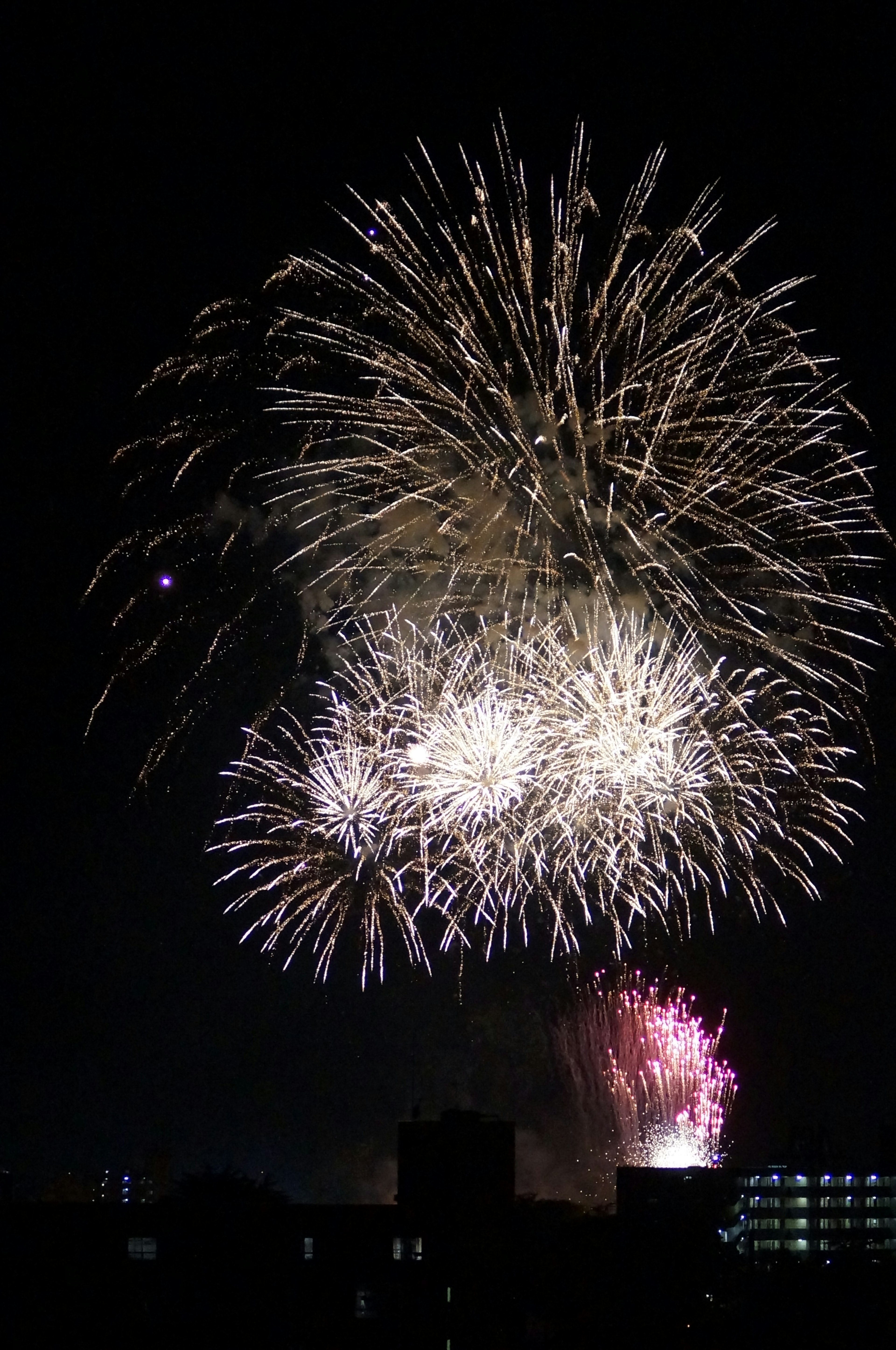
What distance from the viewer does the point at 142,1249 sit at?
37.2m

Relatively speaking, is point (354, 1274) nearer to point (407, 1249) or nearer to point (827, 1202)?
point (407, 1249)

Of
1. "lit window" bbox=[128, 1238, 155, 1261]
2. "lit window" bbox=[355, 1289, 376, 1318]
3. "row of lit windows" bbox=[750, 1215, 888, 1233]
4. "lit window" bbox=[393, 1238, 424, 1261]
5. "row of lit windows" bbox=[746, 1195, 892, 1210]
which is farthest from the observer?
"row of lit windows" bbox=[746, 1195, 892, 1210]

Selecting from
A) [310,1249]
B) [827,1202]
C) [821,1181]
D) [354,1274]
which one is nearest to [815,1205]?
[827,1202]

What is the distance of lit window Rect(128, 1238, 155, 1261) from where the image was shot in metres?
37.1

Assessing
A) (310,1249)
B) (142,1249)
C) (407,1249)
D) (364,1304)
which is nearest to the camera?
(142,1249)

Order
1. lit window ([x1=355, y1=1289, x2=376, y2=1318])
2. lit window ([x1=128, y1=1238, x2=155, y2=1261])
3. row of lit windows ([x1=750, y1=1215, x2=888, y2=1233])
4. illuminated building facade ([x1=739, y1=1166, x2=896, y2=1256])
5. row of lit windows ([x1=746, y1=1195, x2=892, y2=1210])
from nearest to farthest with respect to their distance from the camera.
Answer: lit window ([x1=128, y1=1238, x2=155, y2=1261]), lit window ([x1=355, y1=1289, x2=376, y2=1318]), illuminated building facade ([x1=739, y1=1166, x2=896, y2=1256]), row of lit windows ([x1=750, y1=1215, x2=888, y2=1233]), row of lit windows ([x1=746, y1=1195, x2=892, y2=1210])

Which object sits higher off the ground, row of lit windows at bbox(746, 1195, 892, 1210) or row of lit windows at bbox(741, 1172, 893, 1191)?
row of lit windows at bbox(741, 1172, 893, 1191)

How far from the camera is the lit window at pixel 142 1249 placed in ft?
122

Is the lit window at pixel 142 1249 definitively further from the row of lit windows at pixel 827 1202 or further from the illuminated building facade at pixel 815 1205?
the row of lit windows at pixel 827 1202

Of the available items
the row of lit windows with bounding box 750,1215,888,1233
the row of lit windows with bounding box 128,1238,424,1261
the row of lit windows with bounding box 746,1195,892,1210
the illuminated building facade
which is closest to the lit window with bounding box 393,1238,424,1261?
the row of lit windows with bounding box 128,1238,424,1261

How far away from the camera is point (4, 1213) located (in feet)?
121

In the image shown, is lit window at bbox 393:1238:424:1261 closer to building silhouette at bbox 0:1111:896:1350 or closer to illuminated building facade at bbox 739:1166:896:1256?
building silhouette at bbox 0:1111:896:1350

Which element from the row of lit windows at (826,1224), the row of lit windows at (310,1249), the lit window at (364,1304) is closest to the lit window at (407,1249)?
the row of lit windows at (310,1249)

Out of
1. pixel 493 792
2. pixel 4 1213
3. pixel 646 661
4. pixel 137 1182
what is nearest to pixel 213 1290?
pixel 4 1213
